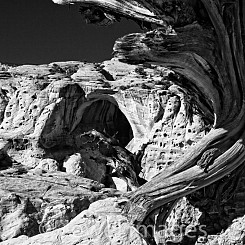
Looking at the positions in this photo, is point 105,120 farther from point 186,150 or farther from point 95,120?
point 186,150

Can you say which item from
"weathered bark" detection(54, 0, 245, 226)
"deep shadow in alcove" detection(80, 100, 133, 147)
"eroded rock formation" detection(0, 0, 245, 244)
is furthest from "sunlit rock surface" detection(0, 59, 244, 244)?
"weathered bark" detection(54, 0, 245, 226)

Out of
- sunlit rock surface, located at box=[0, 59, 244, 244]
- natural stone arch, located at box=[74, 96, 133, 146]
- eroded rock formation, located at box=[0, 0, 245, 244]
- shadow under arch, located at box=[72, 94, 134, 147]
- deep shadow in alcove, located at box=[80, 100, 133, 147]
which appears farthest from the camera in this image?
deep shadow in alcove, located at box=[80, 100, 133, 147]

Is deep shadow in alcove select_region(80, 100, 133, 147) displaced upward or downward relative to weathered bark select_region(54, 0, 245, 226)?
upward

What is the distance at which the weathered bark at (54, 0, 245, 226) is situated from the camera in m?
3.96

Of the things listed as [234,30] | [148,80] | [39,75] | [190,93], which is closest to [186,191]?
[190,93]

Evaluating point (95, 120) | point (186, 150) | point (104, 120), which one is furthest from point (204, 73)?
point (104, 120)

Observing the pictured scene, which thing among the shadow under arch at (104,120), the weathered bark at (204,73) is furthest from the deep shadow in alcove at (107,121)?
the weathered bark at (204,73)

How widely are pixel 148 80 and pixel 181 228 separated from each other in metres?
10.0

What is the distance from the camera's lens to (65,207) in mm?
5012

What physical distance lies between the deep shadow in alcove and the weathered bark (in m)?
12.0

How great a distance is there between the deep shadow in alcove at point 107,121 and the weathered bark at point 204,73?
12004mm

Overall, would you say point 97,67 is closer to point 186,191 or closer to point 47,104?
point 47,104

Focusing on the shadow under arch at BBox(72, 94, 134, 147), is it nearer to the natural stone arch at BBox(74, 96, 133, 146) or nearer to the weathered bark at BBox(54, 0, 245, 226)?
the natural stone arch at BBox(74, 96, 133, 146)

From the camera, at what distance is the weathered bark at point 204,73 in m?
3.96
